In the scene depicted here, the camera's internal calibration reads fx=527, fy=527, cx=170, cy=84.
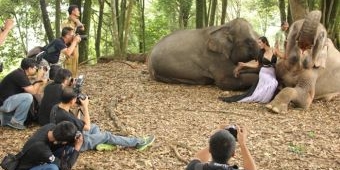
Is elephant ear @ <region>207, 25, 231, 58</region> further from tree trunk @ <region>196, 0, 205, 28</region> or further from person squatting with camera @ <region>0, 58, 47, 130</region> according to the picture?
tree trunk @ <region>196, 0, 205, 28</region>

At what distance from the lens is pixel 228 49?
12.4 metres

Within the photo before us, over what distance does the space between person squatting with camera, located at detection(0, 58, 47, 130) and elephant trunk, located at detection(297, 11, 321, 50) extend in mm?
4876

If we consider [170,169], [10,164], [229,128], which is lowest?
[170,169]

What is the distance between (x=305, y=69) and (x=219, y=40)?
2.68 metres

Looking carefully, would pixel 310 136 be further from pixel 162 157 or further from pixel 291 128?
pixel 162 157

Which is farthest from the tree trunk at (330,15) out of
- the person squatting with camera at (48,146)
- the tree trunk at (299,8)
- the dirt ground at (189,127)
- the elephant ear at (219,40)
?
the person squatting with camera at (48,146)

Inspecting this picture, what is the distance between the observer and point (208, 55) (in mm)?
12664

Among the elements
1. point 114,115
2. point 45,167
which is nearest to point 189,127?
point 114,115

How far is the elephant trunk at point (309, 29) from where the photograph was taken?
984cm

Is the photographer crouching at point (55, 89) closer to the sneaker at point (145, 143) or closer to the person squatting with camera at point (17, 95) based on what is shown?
the person squatting with camera at point (17, 95)

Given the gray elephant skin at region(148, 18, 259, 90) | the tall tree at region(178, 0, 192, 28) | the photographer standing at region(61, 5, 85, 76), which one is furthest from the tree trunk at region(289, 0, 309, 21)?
the tall tree at region(178, 0, 192, 28)

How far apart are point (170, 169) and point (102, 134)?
4.01 ft

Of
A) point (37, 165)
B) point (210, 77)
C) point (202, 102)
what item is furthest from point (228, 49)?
point (37, 165)

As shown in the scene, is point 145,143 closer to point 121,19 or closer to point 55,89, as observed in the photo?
point 55,89
